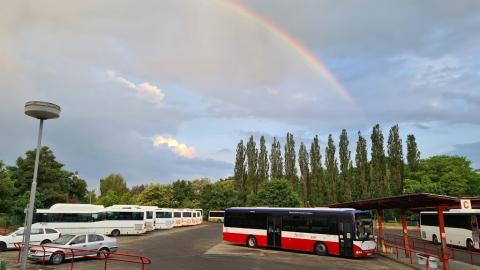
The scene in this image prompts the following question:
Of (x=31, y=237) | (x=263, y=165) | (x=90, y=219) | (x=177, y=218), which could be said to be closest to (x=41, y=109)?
(x=31, y=237)

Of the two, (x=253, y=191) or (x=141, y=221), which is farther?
(x=253, y=191)

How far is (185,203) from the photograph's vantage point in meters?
88.2

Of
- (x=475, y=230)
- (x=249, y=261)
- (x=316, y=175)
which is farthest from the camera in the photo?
(x=316, y=175)

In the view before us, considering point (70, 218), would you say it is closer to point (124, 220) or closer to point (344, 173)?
point (124, 220)

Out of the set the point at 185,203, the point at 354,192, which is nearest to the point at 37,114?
the point at 354,192

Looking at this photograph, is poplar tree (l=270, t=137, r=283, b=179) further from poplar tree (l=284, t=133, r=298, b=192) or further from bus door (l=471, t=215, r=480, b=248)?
bus door (l=471, t=215, r=480, b=248)

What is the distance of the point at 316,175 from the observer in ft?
247

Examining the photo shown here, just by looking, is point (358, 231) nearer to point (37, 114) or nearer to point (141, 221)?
point (37, 114)

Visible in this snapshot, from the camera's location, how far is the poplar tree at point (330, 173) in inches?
2811

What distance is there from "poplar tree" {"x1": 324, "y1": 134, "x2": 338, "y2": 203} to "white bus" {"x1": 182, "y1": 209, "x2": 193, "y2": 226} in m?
26.4

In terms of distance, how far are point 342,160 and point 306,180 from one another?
8.75 m

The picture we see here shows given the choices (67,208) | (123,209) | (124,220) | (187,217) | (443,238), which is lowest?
(187,217)

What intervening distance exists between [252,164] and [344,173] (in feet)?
73.3

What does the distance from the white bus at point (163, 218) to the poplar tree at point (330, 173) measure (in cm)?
3192
